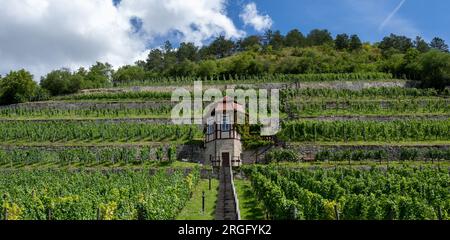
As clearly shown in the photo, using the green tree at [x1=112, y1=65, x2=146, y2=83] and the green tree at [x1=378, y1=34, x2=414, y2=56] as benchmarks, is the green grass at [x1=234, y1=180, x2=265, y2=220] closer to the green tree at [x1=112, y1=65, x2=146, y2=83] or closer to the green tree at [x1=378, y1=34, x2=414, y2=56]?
the green tree at [x1=112, y1=65, x2=146, y2=83]

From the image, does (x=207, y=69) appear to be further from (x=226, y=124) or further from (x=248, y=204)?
(x=248, y=204)

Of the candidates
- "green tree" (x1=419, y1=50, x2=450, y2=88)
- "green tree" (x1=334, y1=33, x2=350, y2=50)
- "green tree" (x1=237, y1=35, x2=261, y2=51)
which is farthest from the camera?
"green tree" (x1=237, y1=35, x2=261, y2=51)

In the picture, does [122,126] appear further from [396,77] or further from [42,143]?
[396,77]

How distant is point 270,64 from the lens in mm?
80625

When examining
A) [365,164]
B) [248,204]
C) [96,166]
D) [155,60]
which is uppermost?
[155,60]

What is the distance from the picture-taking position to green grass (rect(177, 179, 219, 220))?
64.8ft

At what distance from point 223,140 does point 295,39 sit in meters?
81.7

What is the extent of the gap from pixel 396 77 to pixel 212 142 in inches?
1532

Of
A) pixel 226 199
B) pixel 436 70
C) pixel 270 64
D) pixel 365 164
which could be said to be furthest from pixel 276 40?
pixel 226 199

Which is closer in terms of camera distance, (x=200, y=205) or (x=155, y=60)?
(x=200, y=205)

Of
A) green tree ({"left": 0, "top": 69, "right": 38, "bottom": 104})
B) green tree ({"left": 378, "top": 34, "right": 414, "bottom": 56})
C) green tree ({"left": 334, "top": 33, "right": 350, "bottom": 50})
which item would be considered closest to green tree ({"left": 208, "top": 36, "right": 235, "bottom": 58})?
green tree ({"left": 334, "top": 33, "right": 350, "bottom": 50})

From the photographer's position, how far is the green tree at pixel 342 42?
4149 inches

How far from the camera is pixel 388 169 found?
105 ft
